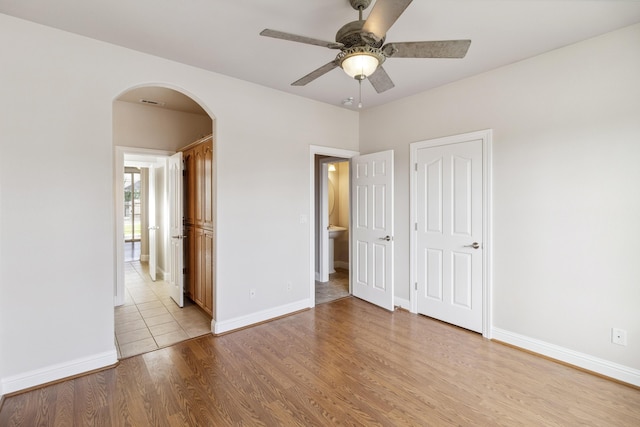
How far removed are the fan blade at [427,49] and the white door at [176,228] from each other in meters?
3.07

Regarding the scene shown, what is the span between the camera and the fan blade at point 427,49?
173 cm

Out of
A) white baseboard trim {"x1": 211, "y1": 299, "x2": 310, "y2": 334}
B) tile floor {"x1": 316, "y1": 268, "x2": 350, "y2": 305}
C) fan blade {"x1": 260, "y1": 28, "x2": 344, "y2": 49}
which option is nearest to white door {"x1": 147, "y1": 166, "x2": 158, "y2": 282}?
white baseboard trim {"x1": 211, "y1": 299, "x2": 310, "y2": 334}

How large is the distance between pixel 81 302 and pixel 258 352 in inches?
60.5

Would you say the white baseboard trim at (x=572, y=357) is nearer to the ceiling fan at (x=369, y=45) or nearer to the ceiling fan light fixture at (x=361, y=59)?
the ceiling fan at (x=369, y=45)

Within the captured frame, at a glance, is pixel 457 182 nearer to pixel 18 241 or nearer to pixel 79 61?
pixel 79 61

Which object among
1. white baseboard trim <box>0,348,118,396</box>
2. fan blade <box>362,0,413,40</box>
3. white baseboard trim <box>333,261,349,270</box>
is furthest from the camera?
white baseboard trim <box>333,261,349,270</box>

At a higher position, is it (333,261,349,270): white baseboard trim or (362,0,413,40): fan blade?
(362,0,413,40): fan blade

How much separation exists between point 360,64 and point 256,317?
285 centimetres

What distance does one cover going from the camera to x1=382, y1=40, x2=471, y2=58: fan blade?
5.66 ft

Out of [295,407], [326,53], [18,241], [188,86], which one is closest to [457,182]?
[326,53]

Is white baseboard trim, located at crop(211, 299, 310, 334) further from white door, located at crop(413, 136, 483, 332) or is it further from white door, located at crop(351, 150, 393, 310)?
white door, located at crop(413, 136, 483, 332)

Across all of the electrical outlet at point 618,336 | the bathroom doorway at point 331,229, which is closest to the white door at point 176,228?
the bathroom doorway at point 331,229

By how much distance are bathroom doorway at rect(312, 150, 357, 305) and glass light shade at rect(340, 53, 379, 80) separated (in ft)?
7.61

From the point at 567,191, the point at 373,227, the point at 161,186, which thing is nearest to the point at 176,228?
the point at 161,186
